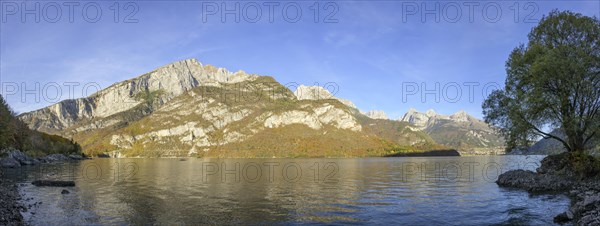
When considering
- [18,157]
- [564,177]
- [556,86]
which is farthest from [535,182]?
[18,157]

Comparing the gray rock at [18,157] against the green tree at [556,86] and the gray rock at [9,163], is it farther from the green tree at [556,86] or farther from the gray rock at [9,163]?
the green tree at [556,86]

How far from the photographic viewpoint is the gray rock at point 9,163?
4054 inches

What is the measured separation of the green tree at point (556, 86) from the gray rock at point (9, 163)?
126 meters

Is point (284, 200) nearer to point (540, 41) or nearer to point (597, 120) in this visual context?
point (597, 120)

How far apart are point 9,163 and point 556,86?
137388 mm

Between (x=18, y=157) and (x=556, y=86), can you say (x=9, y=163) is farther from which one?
(x=556, y=86)

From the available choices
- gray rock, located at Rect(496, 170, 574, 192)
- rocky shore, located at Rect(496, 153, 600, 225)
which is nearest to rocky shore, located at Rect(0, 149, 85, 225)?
rocky shore, located at Rect(496, 153, 600, 225)

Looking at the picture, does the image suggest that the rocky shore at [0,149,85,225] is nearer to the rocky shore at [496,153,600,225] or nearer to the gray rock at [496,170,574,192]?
the rocky shore at [496,153,600,225]

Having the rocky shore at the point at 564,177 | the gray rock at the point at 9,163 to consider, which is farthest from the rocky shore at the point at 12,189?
the rocky shore at the point at 564,177

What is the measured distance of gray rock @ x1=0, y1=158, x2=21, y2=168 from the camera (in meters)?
103

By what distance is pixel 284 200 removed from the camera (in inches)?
1587

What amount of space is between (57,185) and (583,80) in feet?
250

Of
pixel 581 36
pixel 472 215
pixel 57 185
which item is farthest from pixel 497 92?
pixel 57 185

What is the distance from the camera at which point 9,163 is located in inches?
4210
